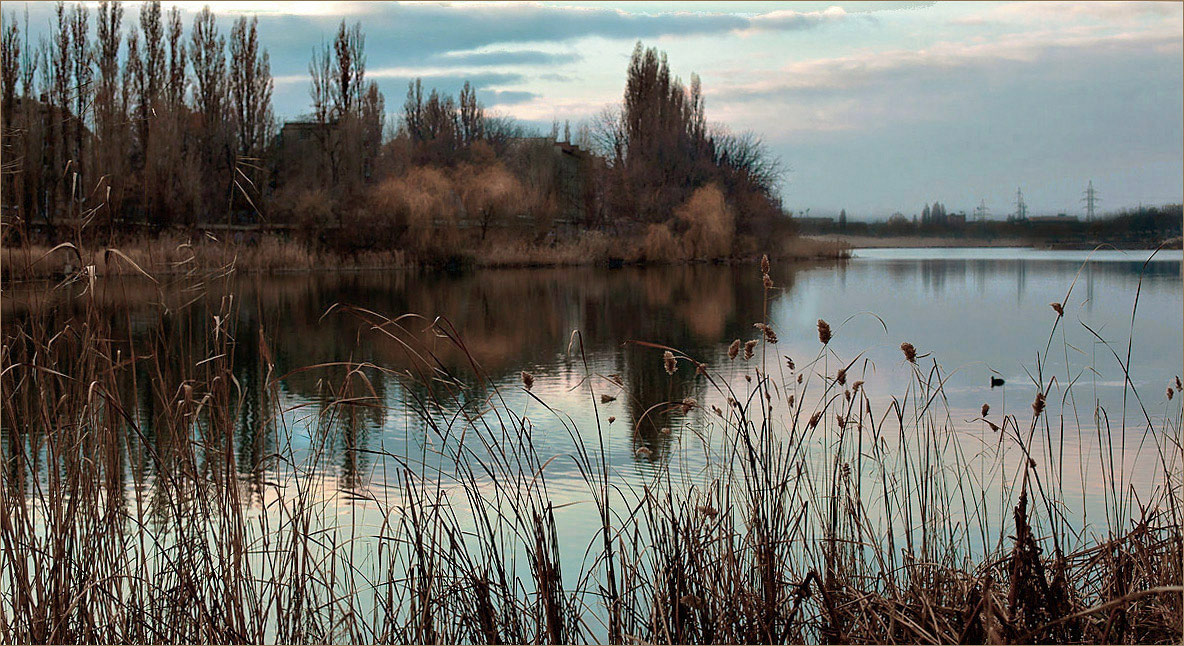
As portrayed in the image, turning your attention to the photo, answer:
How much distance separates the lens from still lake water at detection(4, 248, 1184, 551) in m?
3.96

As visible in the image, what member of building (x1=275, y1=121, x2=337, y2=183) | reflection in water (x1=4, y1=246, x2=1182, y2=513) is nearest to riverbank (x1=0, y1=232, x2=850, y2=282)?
reflection in water (x1=4, y1=246, x2=1182, y2=513)

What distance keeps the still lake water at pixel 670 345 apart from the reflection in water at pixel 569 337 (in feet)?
0.12

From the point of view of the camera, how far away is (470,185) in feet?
69.8

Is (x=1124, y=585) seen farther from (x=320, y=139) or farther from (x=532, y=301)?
(x=320, y=139)

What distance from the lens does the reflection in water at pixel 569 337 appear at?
2695 millimetres

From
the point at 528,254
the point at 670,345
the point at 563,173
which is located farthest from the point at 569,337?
the point at 563,173

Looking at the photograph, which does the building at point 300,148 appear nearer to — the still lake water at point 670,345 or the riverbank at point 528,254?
the riverbank at point 528,254

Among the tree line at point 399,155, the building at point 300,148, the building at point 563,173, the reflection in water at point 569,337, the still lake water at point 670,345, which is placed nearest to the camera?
the reflection in water at point 569,337

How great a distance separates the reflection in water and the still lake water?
0.04m

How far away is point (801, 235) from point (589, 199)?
5933 mm

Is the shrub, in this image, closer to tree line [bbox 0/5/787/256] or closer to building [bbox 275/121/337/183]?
tree line [bbox 0/5/787/256]

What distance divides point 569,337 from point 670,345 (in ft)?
5.80

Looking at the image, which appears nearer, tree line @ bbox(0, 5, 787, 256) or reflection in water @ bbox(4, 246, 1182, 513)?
reflection in water @ bbox(4, 246, 1182, 513)

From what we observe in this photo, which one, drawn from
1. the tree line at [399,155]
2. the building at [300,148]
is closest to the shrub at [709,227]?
the tree line at [399,155]
